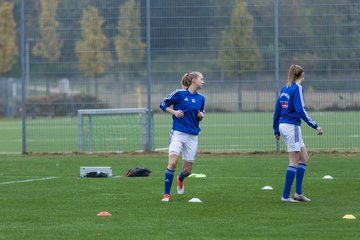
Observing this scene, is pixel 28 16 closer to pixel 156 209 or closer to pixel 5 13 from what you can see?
pixel 156 209

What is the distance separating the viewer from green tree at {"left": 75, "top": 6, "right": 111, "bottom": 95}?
2570 centimetres

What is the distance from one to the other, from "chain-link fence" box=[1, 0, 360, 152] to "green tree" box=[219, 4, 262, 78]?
27 mm

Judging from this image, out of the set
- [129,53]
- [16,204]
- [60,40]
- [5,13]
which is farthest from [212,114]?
[5,13]

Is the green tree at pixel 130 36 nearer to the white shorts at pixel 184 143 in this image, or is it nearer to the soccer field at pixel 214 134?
the soccer field at pixel 214 134

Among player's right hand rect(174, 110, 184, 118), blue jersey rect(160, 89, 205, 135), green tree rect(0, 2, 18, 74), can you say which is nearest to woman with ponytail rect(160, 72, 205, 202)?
blue jersey rect(160, 89, 205, 135)

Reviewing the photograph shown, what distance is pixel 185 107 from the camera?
14.6 m

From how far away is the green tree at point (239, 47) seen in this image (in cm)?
2491

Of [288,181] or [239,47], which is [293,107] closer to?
[288,181]

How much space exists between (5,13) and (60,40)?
29285mm

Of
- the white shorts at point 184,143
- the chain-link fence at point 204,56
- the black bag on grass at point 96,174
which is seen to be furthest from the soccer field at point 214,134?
the white shorts at point 184,143

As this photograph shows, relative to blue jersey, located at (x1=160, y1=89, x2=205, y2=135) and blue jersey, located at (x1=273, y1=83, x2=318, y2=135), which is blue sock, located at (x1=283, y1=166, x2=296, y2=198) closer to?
blue jersey, located at (x1=273, y1=83, x2=318, y2=135)

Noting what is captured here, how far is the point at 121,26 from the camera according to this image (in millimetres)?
25609

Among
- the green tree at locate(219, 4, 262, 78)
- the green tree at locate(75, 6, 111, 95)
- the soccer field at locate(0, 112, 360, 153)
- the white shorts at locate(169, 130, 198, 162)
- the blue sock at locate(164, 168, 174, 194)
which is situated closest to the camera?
the blue sock at locate(164, 168, 174, 194)

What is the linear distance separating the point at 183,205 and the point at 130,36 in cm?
1247
